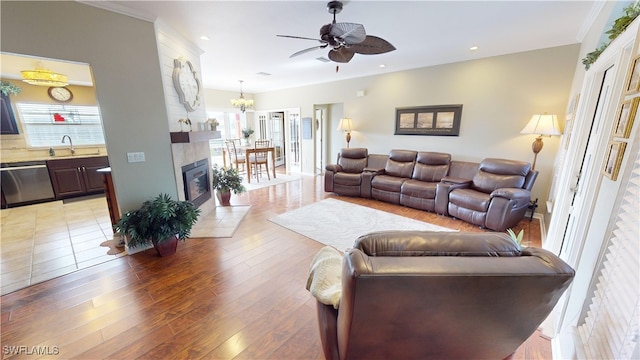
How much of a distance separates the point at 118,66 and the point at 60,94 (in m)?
3.59

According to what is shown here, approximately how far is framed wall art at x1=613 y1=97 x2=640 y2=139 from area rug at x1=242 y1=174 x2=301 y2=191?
5.34m

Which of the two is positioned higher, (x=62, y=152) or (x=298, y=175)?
(x=62, y=152)

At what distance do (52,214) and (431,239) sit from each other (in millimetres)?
5632

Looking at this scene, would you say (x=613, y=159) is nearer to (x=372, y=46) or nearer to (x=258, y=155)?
(x=372, y=46)

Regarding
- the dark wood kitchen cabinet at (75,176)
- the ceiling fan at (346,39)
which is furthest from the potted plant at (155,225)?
the dark wood kitchen cabinet at (75,176)

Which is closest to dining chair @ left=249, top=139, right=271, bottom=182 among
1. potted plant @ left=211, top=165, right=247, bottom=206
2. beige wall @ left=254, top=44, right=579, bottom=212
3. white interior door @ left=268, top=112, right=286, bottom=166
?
white interior door @ left=268, top=112, right=286, bottom=166

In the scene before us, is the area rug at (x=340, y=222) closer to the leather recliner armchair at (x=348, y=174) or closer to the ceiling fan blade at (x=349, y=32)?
the leather recliner armchair at (x=348, y=174)

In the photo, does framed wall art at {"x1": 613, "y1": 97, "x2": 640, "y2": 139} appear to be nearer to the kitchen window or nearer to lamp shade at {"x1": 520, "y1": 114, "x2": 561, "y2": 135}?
lamp shade at {"x1": 520, "y1": 114, "x2": 561, "y2": 135}

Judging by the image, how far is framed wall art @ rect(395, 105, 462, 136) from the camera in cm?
432

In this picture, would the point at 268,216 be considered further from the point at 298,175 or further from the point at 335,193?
the point at 298,175

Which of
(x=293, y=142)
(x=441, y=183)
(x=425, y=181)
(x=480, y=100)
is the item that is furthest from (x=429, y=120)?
(x=293, y=142)

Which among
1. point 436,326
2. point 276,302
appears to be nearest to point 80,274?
point 276,302

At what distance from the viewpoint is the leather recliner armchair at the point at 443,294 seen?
76 centimetres

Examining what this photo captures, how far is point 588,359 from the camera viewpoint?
1052 millimetres
